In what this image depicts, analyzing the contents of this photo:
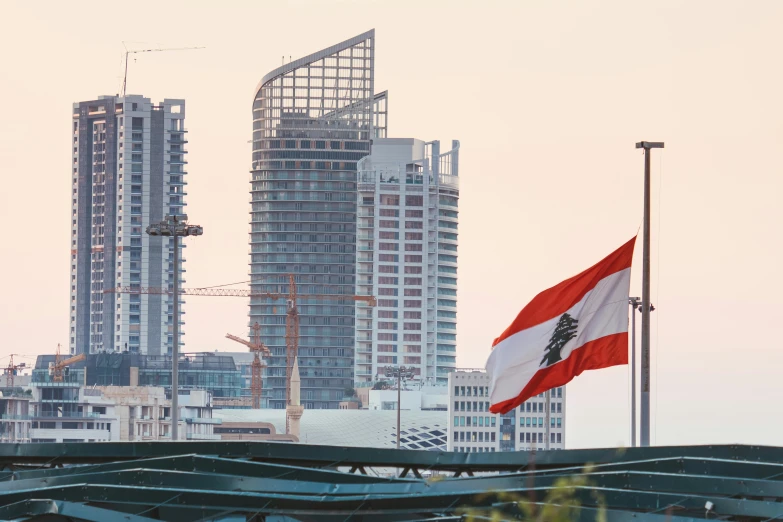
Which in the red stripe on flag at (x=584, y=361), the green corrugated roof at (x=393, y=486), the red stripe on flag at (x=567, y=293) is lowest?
the green corrugated roof at (x=393, y=486)

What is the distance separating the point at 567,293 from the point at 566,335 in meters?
0.84

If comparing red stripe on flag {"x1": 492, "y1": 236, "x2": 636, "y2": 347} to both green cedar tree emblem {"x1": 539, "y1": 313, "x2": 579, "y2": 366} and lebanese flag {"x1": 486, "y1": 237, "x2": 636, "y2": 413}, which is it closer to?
lebanese flag {"x1": 486, "y1": 237, "x2": 636, "y2": 413}

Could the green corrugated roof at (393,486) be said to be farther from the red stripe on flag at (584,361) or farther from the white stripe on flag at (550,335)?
the white stripe on flag at (550,335)

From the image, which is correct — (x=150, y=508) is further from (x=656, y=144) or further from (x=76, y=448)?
(x=656, y=144)

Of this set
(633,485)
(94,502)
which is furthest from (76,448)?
(633,485)

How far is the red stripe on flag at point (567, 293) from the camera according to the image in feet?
93.5

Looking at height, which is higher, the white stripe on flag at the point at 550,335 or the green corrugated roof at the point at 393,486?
the white stripe on flag at the point at 550,335

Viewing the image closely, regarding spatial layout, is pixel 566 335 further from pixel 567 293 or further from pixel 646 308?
pixel 646 308

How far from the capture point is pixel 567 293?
2891cm

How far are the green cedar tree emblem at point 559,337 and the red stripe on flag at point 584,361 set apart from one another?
14 cm

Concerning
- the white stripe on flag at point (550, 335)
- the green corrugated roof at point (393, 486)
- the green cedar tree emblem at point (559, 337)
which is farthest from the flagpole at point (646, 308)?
the green cedar tree emblem at point (559, 337)

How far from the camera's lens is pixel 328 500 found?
2309 cm

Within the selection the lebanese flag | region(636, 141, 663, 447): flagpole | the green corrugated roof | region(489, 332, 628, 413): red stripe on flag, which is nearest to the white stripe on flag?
the lebanese flag

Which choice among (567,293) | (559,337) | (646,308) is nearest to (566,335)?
(559,337)
